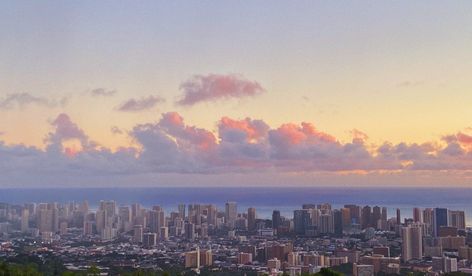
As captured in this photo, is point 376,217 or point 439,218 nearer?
point 439,218

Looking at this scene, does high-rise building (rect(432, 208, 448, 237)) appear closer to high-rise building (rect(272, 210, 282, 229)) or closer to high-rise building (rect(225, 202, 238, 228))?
high-rise building (rect(272, 210, 282, 229))

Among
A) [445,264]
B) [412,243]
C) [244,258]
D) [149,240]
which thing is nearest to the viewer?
[445,264]

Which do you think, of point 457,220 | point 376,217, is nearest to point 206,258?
point 376,217

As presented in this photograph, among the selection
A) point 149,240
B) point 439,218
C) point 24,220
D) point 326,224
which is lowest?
point 149,240

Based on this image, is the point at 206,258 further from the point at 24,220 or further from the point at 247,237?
the point at 24,220

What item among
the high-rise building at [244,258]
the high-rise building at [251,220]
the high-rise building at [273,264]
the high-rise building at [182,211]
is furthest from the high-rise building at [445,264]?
the high-rise building at [182,211]

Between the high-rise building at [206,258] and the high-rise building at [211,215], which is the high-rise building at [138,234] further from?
the high-rise building at [206,258]
